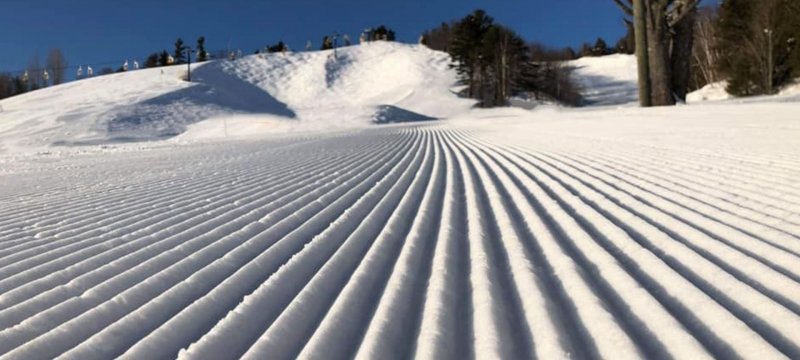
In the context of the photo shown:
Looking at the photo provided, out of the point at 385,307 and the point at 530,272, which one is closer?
the point at 385,307

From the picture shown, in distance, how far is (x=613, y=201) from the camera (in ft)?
14.2

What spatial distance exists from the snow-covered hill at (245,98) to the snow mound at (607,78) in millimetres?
15211

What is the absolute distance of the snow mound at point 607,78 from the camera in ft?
192

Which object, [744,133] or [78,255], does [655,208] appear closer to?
[78,255]

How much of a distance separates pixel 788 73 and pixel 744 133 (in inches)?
906

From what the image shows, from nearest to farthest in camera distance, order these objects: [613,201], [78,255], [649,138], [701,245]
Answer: [701,245], [78,255], [613,201], [649,138]

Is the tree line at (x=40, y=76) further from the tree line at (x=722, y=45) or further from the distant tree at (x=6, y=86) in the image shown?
the tree line at (x=722, y=45)

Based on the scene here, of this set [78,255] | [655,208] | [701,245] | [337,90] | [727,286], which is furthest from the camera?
[337,90]

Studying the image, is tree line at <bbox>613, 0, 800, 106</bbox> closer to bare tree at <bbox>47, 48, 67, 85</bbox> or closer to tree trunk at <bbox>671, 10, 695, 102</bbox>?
tree trunk at <bbox>671, 10, 695, 102</bbox>

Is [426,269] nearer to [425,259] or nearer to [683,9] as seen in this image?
[425,259]

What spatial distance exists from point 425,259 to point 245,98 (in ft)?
170

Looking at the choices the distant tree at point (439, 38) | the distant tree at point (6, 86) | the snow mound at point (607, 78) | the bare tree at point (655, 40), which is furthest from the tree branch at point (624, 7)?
the distant tree at point (6, 86)

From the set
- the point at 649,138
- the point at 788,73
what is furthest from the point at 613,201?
the point at 788,73

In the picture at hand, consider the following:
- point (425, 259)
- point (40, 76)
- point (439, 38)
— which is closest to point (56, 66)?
point (40, 76)
